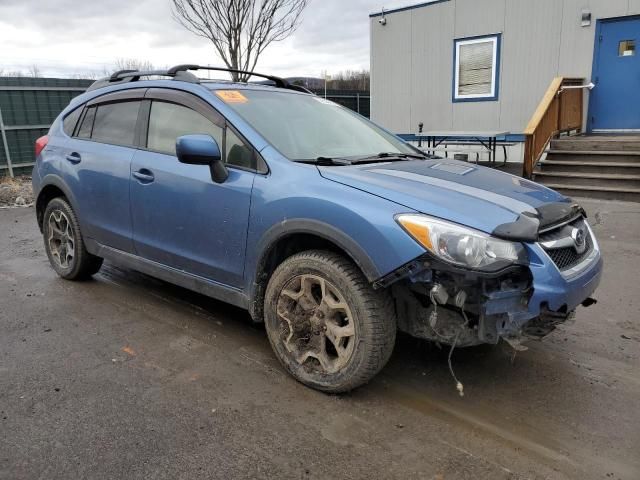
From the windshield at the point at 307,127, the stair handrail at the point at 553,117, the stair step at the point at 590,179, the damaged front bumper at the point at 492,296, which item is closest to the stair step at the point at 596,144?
the stair handrail at the point at 553,117

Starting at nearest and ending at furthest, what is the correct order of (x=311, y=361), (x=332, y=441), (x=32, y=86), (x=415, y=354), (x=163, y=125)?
Answer: (x=332, y=441) < (x=311, y=361) < (x=415, y=354) < (x=163, y=125) < (x=32, y=86)

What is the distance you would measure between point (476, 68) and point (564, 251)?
10.9 m

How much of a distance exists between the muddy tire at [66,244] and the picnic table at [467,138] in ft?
27.4

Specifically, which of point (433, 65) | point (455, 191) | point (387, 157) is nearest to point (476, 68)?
point (433, 65)

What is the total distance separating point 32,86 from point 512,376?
43.7 ft

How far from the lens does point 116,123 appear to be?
440 cm

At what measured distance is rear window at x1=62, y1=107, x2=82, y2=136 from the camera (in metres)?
4.86

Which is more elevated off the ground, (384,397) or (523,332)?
(523,332)

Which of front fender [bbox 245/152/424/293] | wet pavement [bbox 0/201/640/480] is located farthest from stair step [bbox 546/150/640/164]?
front fender [bbox 245/152/424/293]

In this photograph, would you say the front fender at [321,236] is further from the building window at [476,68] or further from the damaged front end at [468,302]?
the building window at [476,68]

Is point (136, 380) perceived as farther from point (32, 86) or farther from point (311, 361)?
point (32, 86)

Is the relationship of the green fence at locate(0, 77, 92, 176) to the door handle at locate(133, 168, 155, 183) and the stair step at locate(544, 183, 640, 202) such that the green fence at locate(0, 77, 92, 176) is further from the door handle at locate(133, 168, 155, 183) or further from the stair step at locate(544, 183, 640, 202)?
the stair step at locate(544, 183, 640, 202)

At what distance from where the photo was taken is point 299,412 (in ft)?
9.59

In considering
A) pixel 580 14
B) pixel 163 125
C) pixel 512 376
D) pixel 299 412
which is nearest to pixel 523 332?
pixel 512 376
